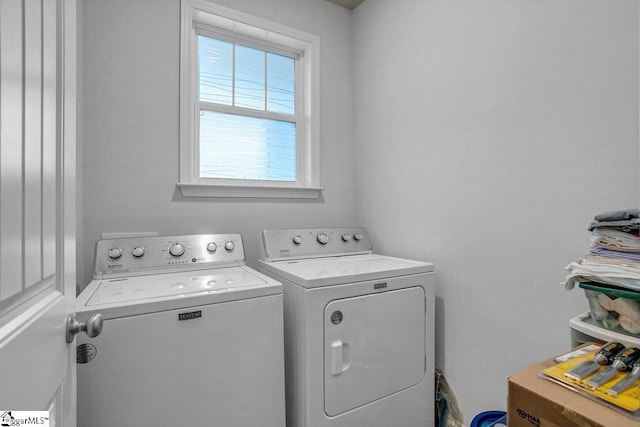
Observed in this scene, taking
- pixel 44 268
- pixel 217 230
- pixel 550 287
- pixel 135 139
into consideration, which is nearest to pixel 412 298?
pixel 550 287

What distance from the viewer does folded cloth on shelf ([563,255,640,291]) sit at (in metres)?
0.80

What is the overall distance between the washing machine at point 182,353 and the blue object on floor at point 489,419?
0.80 meters

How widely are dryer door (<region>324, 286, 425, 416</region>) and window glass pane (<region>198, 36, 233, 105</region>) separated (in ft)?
5.14

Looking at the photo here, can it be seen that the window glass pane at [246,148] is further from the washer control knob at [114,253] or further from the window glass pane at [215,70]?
the washer control knob at [114,253]

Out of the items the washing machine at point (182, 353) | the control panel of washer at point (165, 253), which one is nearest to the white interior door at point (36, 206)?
the washing machine at point (182, 353)

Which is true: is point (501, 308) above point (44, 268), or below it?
below

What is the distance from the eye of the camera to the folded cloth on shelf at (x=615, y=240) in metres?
0.85

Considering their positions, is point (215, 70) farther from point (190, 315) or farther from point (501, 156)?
point (501, 156)

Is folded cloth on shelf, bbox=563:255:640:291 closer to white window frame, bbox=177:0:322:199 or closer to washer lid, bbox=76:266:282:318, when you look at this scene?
washer lid, bbox=76:266:282:318

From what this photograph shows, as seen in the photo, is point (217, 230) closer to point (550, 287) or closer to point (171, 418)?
point (171, 418)

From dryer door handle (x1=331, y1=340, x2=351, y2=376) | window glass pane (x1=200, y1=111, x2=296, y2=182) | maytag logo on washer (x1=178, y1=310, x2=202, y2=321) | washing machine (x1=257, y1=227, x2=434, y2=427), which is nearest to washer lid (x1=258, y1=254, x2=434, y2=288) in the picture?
washing machine (x1=257, y1=227, x2=434, y2=427)

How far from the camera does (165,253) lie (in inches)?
62.5

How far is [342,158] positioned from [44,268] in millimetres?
2059

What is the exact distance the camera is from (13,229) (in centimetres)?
44
